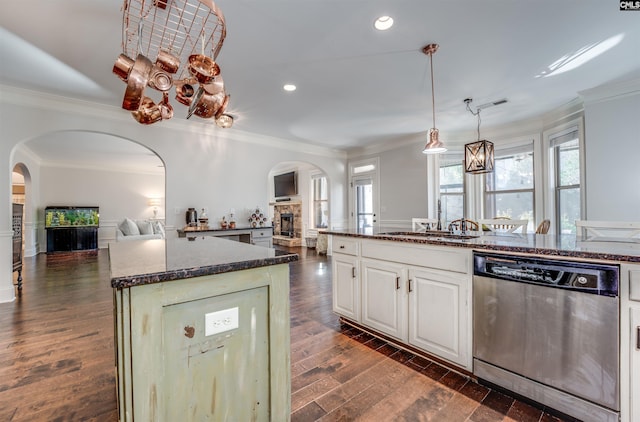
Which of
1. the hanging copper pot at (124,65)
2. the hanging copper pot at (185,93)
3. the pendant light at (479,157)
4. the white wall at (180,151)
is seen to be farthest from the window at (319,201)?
the hanging copper pot at (124,65)

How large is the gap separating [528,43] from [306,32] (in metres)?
2.00

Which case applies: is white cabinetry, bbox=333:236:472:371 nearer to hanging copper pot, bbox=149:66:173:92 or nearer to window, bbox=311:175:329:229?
hanging copper pot, bbox=149:66:173:92

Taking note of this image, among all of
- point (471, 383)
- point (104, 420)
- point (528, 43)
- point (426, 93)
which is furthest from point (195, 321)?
point (426, 93)

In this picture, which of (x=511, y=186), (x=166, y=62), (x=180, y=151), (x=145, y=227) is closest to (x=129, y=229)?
(x=145, y=227)

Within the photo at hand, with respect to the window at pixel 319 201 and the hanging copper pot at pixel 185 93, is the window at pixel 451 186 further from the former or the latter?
the hanging copper pot at pixel 185 93

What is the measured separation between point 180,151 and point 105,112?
3.41 feet

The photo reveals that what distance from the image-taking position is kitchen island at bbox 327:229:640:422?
126 centimetres

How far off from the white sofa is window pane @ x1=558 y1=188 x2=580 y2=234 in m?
8.24

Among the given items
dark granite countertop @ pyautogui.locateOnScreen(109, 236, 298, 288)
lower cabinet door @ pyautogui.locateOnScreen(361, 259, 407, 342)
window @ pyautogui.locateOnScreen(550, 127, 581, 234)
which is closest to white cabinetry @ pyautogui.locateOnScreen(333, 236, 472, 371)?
lower cabinet door @ pyautogui.locateOnScreen(361, 259, 407, 342)

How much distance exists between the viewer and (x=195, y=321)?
0.98 meters

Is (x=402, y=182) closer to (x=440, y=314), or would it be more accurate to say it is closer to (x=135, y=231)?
(x=440, y=314)

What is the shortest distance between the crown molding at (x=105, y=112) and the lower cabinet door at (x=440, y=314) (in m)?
4.13

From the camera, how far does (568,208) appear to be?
4.19 meters

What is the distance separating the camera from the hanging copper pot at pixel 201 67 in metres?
1.44
